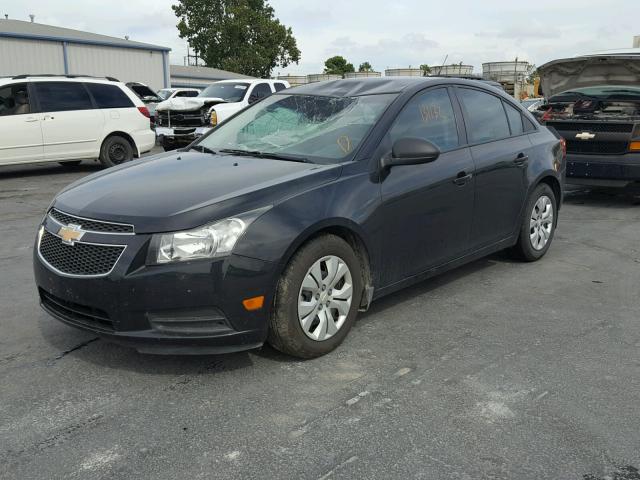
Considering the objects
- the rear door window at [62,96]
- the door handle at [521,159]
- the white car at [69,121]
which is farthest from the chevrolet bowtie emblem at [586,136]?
the rear door window at [62,96]

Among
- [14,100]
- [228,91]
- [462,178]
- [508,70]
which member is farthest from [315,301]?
[508,70]

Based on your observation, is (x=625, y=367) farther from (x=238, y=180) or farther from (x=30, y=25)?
(x=30, y=25)

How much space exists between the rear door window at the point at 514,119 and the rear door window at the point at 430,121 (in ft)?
2.96

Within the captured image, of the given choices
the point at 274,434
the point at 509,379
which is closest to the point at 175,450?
the point at 274,434

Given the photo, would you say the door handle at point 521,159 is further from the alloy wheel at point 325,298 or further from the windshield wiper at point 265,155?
the alloy wheel at point 325,298

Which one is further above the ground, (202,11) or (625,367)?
(202,11)

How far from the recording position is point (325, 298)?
3693mm

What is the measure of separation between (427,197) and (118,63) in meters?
34.6

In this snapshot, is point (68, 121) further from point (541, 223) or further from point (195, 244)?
point (195, 244)

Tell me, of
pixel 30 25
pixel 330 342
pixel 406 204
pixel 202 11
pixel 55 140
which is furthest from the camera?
pixel 202 11

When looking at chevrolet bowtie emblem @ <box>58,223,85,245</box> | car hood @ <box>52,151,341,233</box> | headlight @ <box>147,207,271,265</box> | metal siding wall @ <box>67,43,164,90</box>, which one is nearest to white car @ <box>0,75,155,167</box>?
car hood @ <box>52,151,341,233</box>

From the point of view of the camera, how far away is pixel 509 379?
3.50 m

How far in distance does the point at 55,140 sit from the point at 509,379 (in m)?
10.2

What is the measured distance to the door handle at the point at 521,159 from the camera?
531 cm
